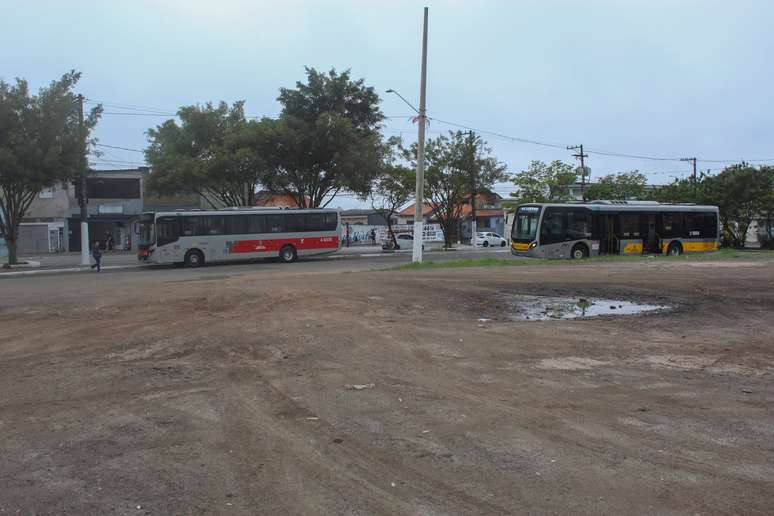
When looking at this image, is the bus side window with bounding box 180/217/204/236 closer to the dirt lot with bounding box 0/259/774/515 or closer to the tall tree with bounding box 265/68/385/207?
the tall tree with bounding box 265/68/385/207

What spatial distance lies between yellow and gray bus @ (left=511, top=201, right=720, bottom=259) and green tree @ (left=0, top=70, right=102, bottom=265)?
21.6 metres

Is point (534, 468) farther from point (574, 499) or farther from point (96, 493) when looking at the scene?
point (96, 493)

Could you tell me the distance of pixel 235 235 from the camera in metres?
31.0

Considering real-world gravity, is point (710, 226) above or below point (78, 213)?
below

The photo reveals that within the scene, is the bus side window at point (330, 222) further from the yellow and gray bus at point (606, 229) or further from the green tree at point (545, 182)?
the green tree at point (545, 182)

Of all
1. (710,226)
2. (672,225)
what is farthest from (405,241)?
(710,226)

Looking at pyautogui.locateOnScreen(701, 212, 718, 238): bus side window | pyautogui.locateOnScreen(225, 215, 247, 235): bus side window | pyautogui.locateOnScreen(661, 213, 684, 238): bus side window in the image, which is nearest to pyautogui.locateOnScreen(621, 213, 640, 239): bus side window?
pyautogui.locateOnScreen(661, 213, 684, 238): bus side window

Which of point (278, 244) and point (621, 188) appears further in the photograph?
point (621, 188)

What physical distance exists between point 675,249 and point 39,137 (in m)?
31.3

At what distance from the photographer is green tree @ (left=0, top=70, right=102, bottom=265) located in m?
28.1

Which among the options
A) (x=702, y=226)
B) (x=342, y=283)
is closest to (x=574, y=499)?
(x=342, y=283)

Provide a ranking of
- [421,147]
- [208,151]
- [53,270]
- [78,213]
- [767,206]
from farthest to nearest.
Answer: [78,213] → [767,206] → [208,151] → [53,270] → [421,147]

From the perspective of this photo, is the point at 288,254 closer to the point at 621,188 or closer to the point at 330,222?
the point at 330,222

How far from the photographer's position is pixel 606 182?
56562 millimetres
